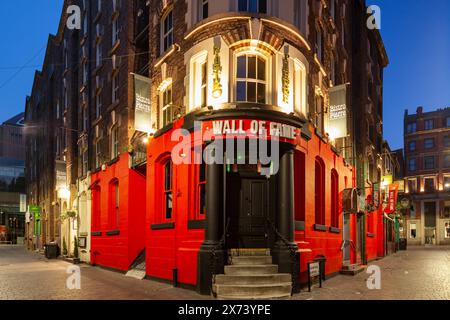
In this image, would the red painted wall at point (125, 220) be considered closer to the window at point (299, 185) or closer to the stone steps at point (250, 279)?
the window at point (299, 185)

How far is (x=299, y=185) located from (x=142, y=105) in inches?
268

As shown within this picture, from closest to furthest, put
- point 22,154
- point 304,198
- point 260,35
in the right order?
point 260,35 < point 304,198 < point 22,154

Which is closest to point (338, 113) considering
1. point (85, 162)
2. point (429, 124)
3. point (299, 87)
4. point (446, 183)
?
point (299, 87)

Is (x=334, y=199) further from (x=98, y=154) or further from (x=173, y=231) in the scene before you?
(x=98, y=154)

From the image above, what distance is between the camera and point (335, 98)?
19.6 meters

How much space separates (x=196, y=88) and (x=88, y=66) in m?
16.2

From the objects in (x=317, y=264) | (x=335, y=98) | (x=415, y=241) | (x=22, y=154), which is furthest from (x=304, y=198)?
(x=22, y=154)

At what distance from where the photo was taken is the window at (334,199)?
2011 centimetres

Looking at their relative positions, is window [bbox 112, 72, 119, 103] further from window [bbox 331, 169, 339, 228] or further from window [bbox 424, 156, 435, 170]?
window [bbox 424, 156, 435, 170]

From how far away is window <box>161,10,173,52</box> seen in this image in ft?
56.9

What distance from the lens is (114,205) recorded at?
22.5 m

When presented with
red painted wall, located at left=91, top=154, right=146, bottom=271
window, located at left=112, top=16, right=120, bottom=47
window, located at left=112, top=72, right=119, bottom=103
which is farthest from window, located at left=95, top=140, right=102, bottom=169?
window, located at left=112, top=16, right=120, bottom=47

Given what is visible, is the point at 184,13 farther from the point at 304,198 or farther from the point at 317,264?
the point at 317,264

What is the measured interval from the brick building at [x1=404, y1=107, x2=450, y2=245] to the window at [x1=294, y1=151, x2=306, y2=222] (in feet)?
205
